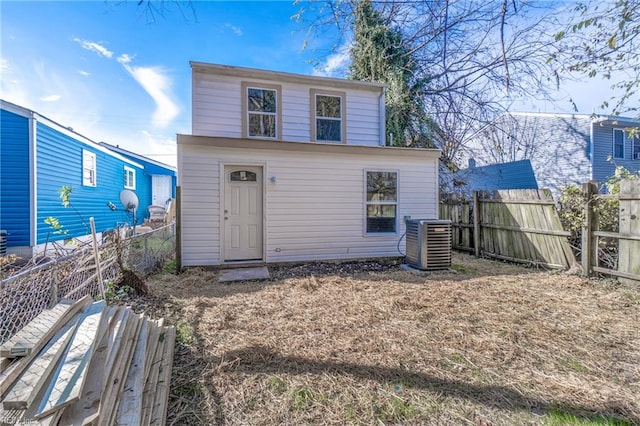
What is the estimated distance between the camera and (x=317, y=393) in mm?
2180

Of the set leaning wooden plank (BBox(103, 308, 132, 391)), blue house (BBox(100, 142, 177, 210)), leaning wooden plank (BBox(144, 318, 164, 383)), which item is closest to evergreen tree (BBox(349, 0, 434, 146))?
leaning wooden plank (BBox(144, 318, 164, 383))

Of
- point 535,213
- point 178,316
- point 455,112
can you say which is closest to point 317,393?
point 178,316

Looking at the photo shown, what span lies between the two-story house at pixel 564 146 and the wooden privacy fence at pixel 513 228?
14.1 ft

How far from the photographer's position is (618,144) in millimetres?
13188

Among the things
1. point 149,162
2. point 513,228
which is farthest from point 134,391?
point 149,162

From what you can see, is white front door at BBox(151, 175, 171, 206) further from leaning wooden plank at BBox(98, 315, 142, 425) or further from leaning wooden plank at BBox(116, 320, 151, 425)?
leaning wooden plank at BBox(116, 320, 151, 425)

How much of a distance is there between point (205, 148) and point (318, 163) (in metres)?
2.49

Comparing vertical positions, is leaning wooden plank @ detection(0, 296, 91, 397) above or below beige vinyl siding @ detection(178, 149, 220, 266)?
below

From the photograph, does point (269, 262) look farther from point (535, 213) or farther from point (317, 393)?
point (535, 213)

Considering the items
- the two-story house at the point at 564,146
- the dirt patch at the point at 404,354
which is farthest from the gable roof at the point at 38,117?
the two-story house at the point at 564,146

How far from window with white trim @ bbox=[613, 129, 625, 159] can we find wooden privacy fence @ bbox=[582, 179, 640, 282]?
11429 millimetres

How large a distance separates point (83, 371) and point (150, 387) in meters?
0.49

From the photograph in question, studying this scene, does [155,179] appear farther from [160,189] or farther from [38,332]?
[38,332]

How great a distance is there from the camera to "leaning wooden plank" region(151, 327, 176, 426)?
186 cm
